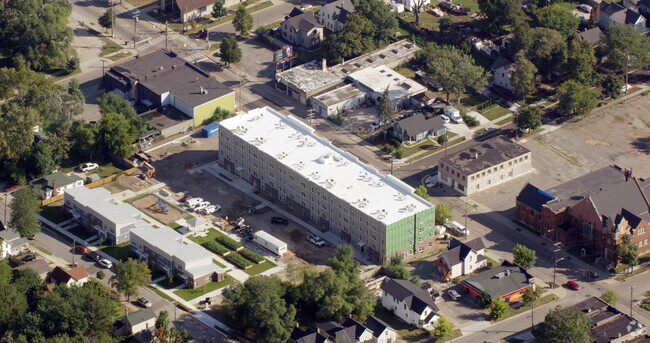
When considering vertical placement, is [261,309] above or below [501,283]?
above

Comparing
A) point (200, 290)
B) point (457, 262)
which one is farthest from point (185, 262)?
point (457, 262)

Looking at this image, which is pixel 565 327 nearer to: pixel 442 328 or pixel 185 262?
pixel 442 328

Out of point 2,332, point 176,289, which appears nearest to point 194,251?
point 176,289

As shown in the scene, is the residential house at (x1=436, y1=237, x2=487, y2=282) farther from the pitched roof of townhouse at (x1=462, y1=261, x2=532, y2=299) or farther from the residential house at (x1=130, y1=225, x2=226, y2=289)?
the residential house at (x1=130, y1=225, x2=226, y2=289)

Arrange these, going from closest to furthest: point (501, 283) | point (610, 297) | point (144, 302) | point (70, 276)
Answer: point (610, 297) → point (144, 302) → point (70, 276) → point (501, 283)

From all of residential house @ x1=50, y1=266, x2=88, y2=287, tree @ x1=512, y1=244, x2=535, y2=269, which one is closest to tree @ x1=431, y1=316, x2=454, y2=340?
tree @ x1=512, y1=244, x2=535, y2=269

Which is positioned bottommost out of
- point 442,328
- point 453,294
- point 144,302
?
point 144,302
